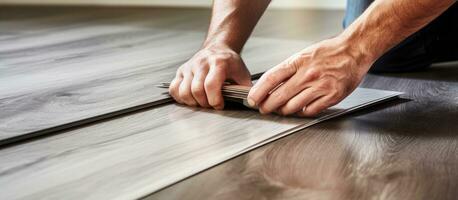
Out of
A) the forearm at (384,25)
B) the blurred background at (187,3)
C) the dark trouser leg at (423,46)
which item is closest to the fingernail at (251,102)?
the forearm at (384,25)

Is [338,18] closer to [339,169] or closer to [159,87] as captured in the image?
[159,87]

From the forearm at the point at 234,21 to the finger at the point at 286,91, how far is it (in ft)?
1.15

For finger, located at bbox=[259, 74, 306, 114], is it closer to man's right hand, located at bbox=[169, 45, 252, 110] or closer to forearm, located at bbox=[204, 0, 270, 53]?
man's right hand, located at bbox=[169, 45, 252, 110]

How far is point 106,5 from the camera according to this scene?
4.79m

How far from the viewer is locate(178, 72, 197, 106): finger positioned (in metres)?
1.43

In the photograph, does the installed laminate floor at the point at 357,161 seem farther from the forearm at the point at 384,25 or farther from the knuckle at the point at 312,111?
the forearm at the point at 384,25

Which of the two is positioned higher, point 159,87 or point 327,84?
point 327,84

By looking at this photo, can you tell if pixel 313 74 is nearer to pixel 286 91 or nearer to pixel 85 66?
pixel 286 91

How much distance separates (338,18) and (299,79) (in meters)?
2.27

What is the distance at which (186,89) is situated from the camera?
4.70 ft

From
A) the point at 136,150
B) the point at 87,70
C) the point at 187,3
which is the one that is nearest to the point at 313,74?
the point at 136,150

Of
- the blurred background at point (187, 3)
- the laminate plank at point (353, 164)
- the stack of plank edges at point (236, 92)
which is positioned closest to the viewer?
the laminate plank at point (353, 164)

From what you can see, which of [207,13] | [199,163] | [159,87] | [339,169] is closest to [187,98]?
[159,87]

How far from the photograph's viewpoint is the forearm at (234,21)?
1630 mm
